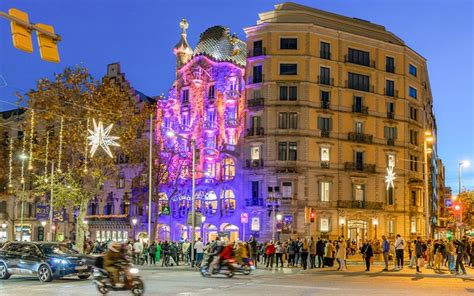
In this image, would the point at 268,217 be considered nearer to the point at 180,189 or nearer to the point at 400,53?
the point at 180,189

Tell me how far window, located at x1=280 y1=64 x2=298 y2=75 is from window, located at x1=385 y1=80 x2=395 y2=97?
1117 centimetres

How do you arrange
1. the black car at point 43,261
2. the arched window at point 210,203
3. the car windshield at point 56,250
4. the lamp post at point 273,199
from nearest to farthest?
1. the black car at point 43,261
2. the car windshield at point 56,250
3. the lamp post at point 273,199
4. the arched window at point 210,203

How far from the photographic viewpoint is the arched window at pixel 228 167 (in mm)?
65188

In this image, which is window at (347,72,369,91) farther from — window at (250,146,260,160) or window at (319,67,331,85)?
window at (250,146,260,160)

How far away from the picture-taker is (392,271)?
109 ft

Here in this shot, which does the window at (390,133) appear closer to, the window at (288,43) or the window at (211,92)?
the window at (288,43)

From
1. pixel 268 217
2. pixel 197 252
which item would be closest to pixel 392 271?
pixel 197 252

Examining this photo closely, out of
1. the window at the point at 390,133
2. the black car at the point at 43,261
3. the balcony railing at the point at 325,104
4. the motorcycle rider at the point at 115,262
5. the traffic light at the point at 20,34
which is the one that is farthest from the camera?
the window at the point at 390,133

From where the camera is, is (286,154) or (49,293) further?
(286,154)

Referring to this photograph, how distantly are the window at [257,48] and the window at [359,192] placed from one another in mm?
16527

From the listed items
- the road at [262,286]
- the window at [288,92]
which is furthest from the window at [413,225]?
the road at [262,286]

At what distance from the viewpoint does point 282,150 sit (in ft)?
208

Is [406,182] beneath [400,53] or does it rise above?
beneath

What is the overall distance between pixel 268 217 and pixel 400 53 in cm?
2342
